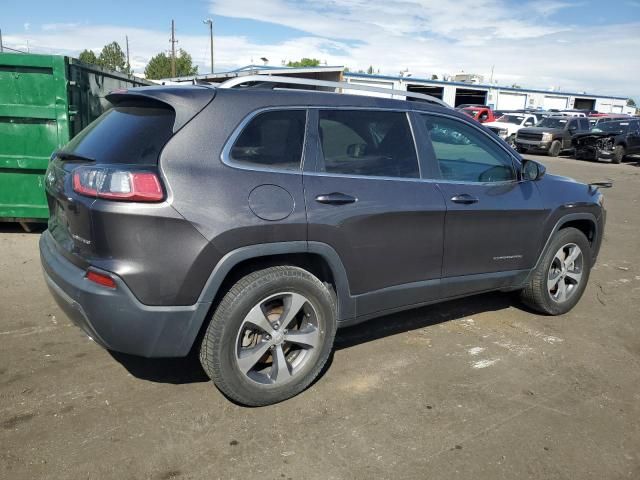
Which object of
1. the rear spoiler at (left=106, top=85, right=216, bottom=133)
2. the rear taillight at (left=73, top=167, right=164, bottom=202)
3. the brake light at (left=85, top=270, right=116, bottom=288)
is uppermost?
the rear spoiler at (left=106, top=85, right=216, bottom=133)

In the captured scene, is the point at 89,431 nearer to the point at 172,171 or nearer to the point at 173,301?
the point at 173,301

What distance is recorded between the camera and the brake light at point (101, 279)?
2.64 metres

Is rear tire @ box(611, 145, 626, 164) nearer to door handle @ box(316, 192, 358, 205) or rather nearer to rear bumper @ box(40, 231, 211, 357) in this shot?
door handle @ box(316, 192, 358, 205)

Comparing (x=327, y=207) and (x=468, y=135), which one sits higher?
(x=468, y=135)

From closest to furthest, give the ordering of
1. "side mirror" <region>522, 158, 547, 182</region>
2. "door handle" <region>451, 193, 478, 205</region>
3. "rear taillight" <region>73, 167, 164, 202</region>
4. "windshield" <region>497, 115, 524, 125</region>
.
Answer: "rear taillight" <region>73, 167, 164, 202</region> < "door handle" <region>451, 193, 478, 205</region> < "side mirror" <region>522, 158, 547, 182</region> < "windshield" <region>497, 115, 524, 125</region>

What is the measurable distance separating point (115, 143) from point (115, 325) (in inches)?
38.1

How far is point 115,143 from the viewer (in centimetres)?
289

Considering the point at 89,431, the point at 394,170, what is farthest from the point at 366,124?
the point at 89,431

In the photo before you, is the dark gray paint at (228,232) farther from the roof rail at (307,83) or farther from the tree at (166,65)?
the tree at (166,65)

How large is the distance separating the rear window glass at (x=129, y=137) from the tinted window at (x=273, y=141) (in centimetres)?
38

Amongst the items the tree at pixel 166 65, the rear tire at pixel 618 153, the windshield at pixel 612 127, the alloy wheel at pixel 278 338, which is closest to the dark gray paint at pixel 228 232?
the alloy wheel at pixel 278 338

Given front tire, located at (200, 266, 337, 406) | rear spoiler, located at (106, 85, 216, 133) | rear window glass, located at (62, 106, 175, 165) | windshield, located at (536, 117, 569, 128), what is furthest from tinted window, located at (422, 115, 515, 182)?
windshield, located at (536, 117, 569, 128)

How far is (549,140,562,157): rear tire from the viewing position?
24219 millimetres

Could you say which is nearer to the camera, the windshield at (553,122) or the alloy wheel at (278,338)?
the alloy wheel at (278,338)
